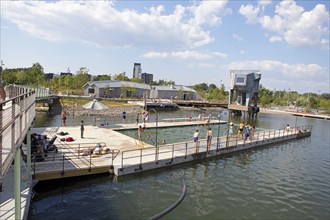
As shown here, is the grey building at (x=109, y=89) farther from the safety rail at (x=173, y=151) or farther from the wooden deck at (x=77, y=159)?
the safety rail at (x=173, y=151)

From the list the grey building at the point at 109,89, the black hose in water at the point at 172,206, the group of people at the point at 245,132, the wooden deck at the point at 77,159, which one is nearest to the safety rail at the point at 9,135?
the wooden deck at the point at 77,159

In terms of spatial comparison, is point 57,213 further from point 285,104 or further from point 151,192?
point 285,104

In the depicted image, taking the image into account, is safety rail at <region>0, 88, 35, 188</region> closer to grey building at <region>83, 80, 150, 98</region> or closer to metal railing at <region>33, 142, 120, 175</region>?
metal railing at <region>33, 142, 120, 175</region>

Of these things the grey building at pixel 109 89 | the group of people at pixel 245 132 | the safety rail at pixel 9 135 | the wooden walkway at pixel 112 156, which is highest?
the grey building at pixel 109 89

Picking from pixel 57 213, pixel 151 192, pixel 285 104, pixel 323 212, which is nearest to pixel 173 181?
pixel 151 192

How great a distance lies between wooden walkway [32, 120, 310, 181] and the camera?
16.8m

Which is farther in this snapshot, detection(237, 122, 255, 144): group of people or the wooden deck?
detection(237, 122, 255, 144): group of people

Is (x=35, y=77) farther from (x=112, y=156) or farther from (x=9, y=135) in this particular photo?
(x=9, y=135)

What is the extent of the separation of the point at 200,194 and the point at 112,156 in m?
6.62

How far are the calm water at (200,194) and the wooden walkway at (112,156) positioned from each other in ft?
2.23

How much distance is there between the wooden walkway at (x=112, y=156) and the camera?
659 inches

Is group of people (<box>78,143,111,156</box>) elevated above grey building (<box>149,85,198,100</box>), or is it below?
below

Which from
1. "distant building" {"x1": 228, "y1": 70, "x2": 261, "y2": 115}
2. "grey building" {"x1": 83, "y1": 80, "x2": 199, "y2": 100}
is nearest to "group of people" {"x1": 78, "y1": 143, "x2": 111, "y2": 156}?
"distant building" {"x1": 228, "y1": 70, "x2": 261, "y2": 115}

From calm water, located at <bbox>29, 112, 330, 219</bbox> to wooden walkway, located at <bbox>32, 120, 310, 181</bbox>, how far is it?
0.68 m
